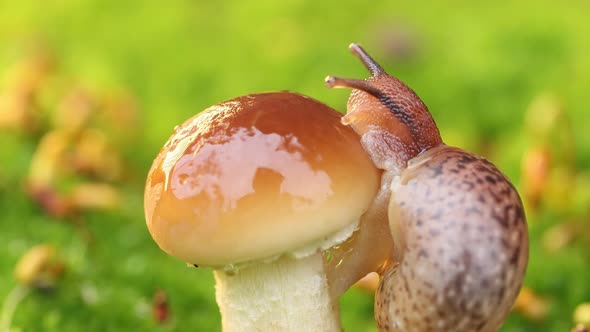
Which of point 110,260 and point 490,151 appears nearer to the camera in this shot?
point 110,260

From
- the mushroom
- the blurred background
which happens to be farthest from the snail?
the blurred background

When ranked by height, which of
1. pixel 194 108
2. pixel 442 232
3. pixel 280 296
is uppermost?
pixel 442 232

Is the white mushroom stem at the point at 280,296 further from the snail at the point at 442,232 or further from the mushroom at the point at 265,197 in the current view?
the snail at the point at 442,232

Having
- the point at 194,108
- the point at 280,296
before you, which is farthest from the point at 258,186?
the point at 194,108

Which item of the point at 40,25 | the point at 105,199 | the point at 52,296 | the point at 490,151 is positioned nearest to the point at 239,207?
the point at 52,296

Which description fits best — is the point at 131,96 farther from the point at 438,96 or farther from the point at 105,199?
the point at 438,96

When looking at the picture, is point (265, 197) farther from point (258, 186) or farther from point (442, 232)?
point (442, 232)
